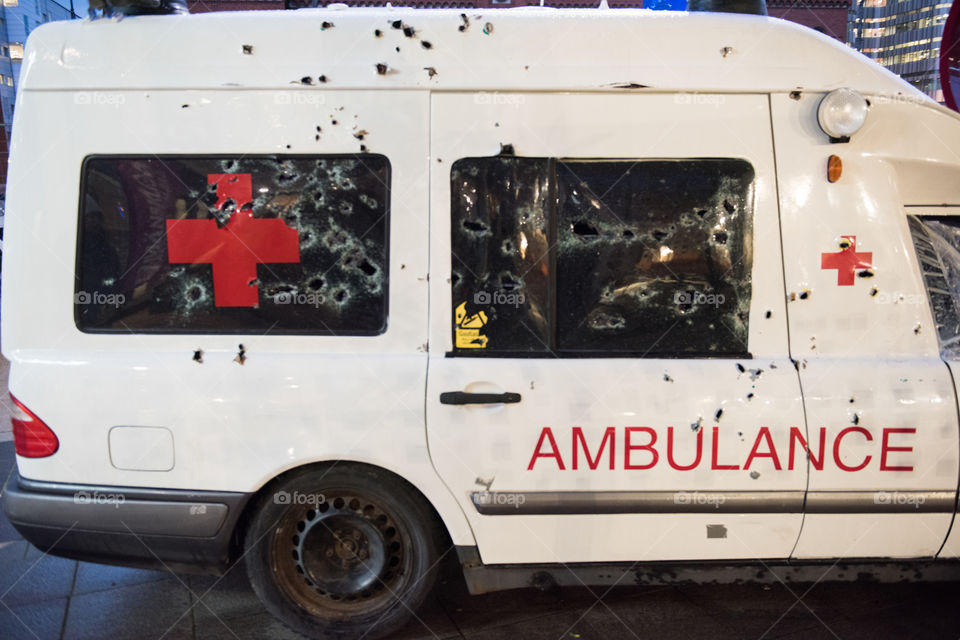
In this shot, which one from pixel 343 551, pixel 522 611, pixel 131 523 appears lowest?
pixel 522 611

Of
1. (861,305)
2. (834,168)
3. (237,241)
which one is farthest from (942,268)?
(237,241)

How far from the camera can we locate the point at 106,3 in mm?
2725

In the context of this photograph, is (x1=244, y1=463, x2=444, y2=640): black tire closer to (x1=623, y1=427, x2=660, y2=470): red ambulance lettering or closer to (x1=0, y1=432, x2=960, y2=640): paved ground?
(x1=0, y1=432, x2=960, y2=640): paved ground

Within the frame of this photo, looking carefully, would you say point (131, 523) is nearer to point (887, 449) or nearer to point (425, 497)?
point (425, 497)

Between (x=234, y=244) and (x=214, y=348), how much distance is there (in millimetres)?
415

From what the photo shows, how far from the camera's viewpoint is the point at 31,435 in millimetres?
2689

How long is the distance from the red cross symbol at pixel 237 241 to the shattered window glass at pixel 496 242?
66cm

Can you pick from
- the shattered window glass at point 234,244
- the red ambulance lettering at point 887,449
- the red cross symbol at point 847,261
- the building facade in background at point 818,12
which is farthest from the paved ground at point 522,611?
the building facade in background at point 818,12

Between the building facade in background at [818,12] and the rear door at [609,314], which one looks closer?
the rear door at [609,314]

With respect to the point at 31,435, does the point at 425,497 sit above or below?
below

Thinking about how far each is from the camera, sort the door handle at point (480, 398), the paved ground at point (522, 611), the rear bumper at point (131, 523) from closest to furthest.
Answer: the door handle at point (480, 398)
the rear bumper at point (131, 523)
the paved ground at point (522, 611)

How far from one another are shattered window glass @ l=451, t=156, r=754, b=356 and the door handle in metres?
0.17

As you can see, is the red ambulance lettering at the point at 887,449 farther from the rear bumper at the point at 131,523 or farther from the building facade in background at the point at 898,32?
the building facade in background at the point at 898,32

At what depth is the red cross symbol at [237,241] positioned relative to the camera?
8.63 feet
